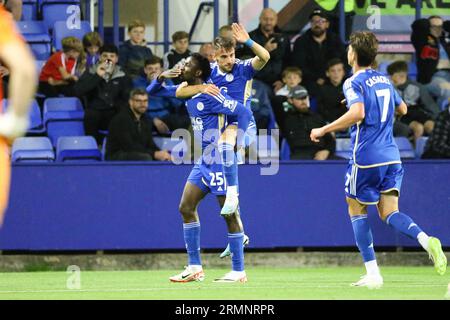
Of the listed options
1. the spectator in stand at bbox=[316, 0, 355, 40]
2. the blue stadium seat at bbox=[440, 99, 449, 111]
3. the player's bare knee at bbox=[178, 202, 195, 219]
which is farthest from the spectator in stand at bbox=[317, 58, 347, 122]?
the player's bare knee at bbox=[178, 202, 195, 219]

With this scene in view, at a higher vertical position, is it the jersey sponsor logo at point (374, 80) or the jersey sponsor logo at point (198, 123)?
the jersey sponsor logo at point (374, 80)

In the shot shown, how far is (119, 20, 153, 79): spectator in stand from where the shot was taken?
56.1 ft

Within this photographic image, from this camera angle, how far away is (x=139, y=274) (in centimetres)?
1386

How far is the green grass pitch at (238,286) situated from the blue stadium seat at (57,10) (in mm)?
4900

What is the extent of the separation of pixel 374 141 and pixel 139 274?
443cm

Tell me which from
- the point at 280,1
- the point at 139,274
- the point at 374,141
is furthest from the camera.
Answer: the point at 280,1

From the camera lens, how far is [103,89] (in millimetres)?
16328

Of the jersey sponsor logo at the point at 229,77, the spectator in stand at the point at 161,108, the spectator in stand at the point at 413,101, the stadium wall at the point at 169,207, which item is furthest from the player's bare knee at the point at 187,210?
the spectator in stand at the point at 413,101

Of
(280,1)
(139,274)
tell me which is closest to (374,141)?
(139,274)

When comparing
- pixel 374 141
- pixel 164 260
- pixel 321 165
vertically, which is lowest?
pixel 164 260

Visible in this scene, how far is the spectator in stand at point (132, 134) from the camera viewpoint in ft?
50.9

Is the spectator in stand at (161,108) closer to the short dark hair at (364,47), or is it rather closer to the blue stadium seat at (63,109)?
the blue stadium seat at (63,109)

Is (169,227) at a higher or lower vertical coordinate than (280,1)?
lower

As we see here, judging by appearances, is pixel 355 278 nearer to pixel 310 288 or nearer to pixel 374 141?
pixel 310 288
